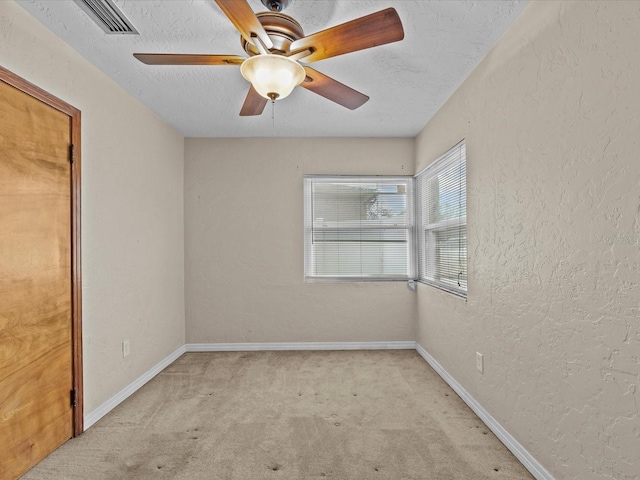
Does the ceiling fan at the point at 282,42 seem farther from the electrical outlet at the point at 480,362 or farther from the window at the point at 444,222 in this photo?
the electrical outlet at the point at 480,362

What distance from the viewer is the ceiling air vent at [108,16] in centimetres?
172

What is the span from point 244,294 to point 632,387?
10.6 feet

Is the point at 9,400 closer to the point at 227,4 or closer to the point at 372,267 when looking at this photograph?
the point at 227,4

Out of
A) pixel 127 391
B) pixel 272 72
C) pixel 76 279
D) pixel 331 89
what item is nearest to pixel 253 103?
pixel 331 89

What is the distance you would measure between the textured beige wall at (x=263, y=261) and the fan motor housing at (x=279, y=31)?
2.17m

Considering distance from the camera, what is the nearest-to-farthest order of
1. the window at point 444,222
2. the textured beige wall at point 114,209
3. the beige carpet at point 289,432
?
1. the beige carpet at point 289,432
2. the textured beige wall at point 114,209
3. the window at point 444,222

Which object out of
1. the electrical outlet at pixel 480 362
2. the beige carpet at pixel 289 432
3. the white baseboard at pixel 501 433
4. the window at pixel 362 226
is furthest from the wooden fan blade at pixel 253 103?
the white baseboard at pixel 501 433

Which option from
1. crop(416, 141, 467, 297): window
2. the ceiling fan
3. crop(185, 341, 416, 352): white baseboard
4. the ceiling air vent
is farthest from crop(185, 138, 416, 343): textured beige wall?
the ceiling fan

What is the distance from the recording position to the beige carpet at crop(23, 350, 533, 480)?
1.83 m

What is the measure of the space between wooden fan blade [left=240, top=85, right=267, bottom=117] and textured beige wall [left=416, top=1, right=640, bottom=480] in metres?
1.44

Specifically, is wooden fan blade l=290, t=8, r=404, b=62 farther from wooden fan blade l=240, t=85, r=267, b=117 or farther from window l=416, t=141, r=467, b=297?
window l=416, t=141, r=467, b=297

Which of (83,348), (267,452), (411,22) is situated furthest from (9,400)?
(411,22)

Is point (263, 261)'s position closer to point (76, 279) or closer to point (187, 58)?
point (76, 279)

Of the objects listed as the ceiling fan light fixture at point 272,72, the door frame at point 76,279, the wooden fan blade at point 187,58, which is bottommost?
the door frame at point 76,279
